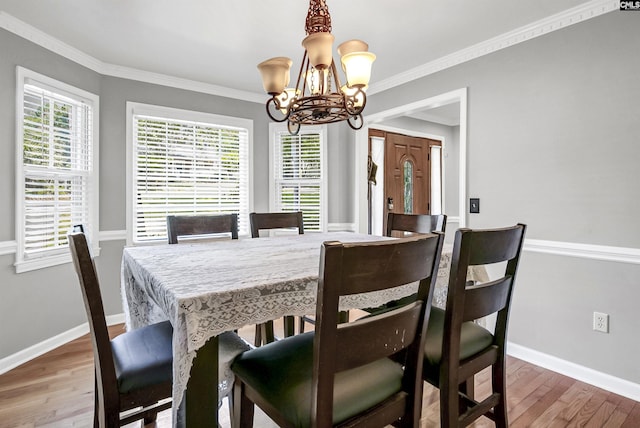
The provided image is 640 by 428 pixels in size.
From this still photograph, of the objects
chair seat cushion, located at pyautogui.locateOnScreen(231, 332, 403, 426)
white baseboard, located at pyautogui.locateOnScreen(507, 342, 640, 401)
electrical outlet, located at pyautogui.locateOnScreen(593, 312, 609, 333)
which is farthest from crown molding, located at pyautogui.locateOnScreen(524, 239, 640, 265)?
chair seat cushion, located at pyautogui.locateOnScreen(231, 332, 403, 426)

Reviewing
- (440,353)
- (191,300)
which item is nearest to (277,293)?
(191,300)

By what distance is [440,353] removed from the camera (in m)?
1.26

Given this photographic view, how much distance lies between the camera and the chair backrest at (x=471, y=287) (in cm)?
114

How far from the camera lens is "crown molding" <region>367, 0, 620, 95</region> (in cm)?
216

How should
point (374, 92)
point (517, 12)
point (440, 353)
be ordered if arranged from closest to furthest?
point (440, 353)
point (517, 12)
point (374, 92)

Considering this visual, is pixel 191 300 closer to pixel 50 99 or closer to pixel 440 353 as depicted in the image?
pixel 440 353

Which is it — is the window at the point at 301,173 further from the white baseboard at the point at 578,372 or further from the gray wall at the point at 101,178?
the white baseboard at the point at 578,372

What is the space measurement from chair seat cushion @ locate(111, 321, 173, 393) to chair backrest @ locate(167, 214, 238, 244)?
0.83 meters

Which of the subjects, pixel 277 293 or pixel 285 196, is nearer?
pixel 277 293

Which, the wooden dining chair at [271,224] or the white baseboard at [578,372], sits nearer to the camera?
the white baseboard at [578,372]

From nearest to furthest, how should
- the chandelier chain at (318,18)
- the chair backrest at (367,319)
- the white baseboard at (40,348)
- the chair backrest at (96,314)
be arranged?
the chair backrest at (367,319) < the chair backrest at (96,314) < the chandelier chain at (318,18) < the white baseboard at (40,348)

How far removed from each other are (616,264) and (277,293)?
2222 millimetres

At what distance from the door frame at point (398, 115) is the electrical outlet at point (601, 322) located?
108 centimetres

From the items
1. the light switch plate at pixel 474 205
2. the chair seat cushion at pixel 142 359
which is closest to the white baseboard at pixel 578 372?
the light switch plate at pixel 474 205
